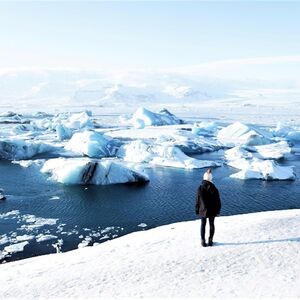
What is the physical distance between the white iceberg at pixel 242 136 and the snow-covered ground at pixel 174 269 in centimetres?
3695

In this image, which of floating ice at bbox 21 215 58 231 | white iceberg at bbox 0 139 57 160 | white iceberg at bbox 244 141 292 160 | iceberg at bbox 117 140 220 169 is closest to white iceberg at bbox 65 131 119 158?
iceberg at bbox 117 140 220 169

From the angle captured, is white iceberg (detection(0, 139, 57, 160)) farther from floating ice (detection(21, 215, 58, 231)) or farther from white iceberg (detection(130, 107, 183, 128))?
white iceberg (detection(130, 107, 183, 128))

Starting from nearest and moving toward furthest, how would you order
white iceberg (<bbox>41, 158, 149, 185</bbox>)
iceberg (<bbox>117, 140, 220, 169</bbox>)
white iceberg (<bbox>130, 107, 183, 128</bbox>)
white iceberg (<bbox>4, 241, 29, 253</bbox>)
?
white iceberg (<bbox>4, 241, 29, 253</bbox>), white iceberg (<bbox>41, 158, 149, 185</bbox>), iceberg (<bbox>117, 140, 220, 169</bbox>), white iceberg (<bbox>130, 107, 183, 128</bbox>)

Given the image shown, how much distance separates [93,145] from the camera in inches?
1585

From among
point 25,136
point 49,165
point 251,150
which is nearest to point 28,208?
point 49,165

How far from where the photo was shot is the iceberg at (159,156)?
35.1 metres

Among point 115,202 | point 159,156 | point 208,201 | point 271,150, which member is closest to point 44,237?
point 115,202

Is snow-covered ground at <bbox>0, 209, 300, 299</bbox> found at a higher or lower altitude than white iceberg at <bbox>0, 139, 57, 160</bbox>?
higher

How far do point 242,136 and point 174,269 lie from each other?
141ft

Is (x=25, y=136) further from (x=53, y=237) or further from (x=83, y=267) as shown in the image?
(x=83, y=267)

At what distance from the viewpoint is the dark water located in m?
19.4

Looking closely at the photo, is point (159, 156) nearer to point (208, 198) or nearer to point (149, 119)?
point (149, 119)

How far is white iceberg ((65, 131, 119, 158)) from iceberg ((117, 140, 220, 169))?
48.6 inches

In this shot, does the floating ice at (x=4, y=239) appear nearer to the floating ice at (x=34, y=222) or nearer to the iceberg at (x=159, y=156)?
the floating ice at (x=34, y=222)
